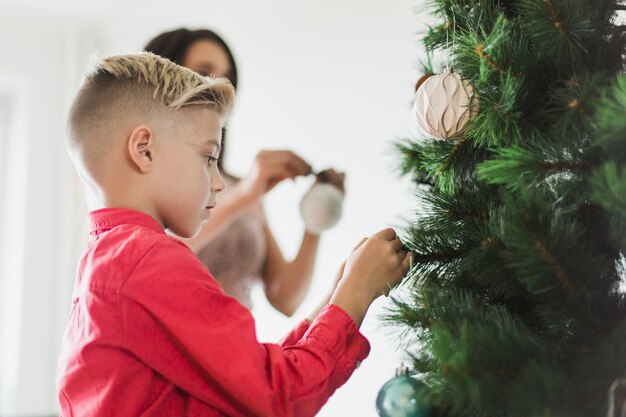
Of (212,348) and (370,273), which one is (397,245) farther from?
(212,348)

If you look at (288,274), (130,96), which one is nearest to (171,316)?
(130,96)

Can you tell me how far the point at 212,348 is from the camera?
0.74m

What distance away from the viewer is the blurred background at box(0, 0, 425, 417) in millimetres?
1630

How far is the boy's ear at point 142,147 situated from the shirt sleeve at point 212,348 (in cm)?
14

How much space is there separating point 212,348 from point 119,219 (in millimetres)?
219

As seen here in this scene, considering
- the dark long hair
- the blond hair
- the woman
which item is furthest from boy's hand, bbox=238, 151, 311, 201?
the blond hair

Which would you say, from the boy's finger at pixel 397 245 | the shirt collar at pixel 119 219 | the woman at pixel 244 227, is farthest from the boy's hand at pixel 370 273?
the woman at pixel 244 227

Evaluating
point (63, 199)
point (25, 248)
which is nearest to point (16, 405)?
point (25, 248)

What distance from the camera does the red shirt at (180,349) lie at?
0.74m

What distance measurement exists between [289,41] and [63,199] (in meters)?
1.47

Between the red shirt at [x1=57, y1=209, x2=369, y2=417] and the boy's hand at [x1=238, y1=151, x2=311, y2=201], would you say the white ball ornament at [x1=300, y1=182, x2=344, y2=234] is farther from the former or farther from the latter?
the red shirt at [x1=57, y1=209, x2=369, y2=417]

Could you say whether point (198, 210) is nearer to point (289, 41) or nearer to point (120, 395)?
point (120, 395)

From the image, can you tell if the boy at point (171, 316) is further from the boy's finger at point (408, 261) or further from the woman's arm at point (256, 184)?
the woman's arm at point (256, 184)

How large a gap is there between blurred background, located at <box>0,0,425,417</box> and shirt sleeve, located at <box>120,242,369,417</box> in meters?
0.10
